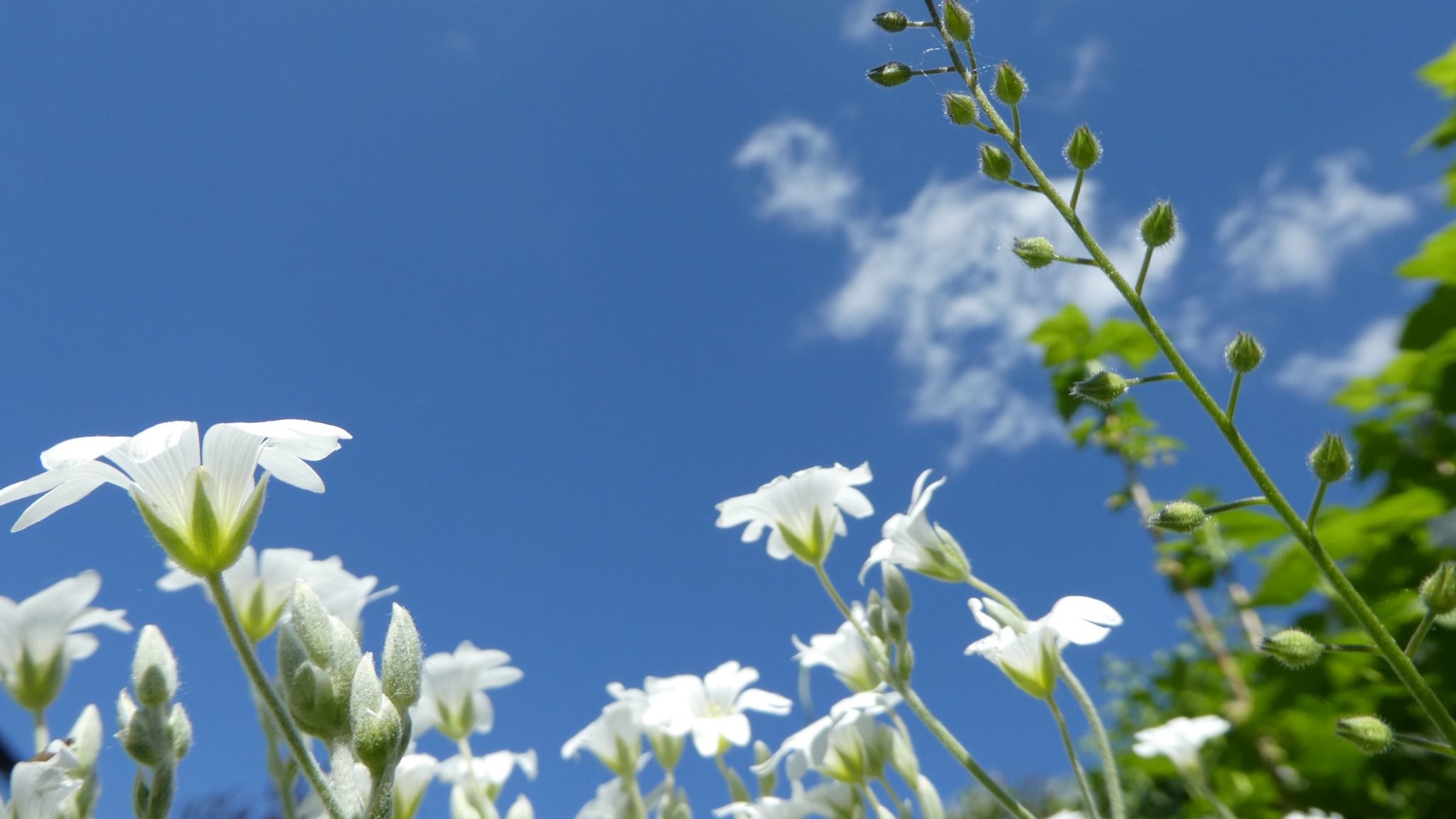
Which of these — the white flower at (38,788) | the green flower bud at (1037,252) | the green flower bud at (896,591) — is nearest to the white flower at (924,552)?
the green flower bud at (896,591)

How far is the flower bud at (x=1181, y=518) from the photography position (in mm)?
952

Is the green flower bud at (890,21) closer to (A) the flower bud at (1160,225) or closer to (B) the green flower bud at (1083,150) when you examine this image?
(B) the green flower bud at (1083,150)

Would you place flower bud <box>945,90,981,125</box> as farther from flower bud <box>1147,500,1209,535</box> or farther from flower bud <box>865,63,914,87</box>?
flower bud <box>1147,500,1209,535</box>

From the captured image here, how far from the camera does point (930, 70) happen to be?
1.27 metres

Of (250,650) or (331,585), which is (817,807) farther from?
(250,650)

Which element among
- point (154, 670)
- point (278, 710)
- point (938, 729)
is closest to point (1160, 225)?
point (938, 729)

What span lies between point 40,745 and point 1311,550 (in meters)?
1.36

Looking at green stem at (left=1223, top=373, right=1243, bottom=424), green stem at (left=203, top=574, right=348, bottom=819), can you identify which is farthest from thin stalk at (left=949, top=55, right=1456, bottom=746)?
green stem at (left=203, top=574, right=348, bottom=819)

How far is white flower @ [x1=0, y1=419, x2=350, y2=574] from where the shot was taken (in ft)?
2.57

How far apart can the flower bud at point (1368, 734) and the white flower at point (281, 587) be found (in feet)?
3.45

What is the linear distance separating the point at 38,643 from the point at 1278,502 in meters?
1.39

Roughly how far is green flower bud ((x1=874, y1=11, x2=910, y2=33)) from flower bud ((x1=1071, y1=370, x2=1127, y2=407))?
0.56 metres

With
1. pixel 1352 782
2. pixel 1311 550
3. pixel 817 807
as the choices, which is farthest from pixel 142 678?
pixel 1352 782

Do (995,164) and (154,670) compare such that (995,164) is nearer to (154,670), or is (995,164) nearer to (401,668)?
(401,668)
